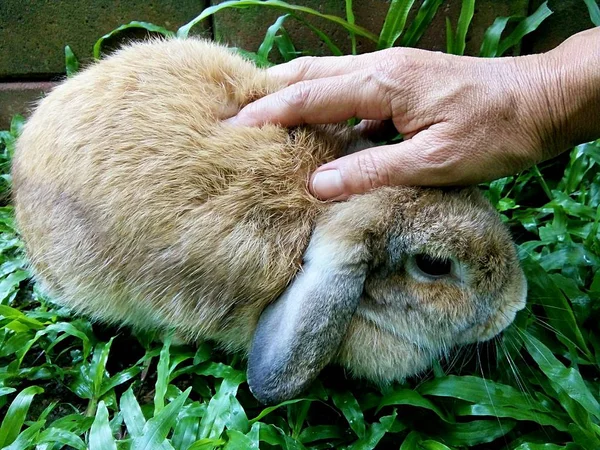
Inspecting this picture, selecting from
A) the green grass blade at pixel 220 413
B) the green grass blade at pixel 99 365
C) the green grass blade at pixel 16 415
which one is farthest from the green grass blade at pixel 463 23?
the green grass blade at pixel 16 415

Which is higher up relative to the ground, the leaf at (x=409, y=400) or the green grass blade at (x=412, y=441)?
the leaf at (x=409, y=400)

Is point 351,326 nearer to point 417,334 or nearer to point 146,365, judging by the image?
point 417,334

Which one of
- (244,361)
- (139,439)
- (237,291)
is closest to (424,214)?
(237,291)

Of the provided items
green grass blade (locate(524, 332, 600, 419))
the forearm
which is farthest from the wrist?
green grass blade (locate(524, 332, 600, 419))

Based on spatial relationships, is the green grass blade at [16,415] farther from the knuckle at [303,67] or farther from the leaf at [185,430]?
the knuckle at [303,67]

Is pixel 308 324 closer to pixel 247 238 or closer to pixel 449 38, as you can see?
pixel 247 238

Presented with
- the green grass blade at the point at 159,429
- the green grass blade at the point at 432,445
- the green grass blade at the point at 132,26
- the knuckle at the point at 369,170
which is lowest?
the green grass blade at the point at 432,445
